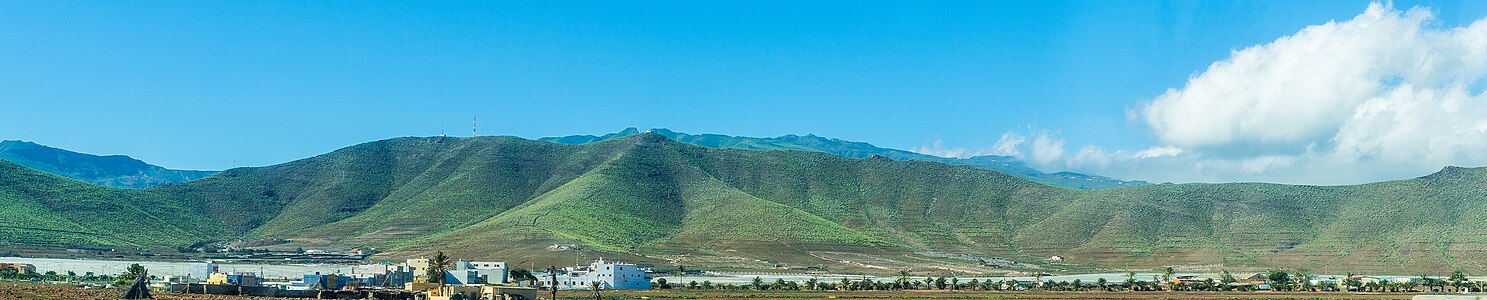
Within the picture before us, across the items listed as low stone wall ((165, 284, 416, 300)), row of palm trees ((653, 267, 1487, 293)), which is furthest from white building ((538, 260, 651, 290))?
low stone wall ((165, 284, 416, 300))

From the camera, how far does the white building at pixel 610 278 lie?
121375 mm

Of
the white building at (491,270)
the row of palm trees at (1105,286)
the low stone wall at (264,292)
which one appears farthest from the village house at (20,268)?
the row of palm trees at (1105,286)

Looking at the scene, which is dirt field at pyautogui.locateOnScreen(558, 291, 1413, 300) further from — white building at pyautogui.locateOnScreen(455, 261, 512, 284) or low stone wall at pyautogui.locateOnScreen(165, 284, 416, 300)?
low stone wall at pyautogui.locateOnScreen(165, 284, 416, 300)

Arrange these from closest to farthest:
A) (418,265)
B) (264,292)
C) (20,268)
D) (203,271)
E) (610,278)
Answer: (264,292) < (203,271) < (20,268) < (610,278) < (418,265)

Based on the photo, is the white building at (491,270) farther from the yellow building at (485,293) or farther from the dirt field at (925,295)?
the yellow building at (485,293)

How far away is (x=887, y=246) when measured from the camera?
650 feet

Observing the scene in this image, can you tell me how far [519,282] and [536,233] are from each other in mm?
54810

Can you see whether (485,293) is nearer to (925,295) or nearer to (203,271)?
(925,295)

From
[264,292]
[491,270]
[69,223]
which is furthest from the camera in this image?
[69,223]

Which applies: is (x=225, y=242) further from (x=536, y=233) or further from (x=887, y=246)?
(x=887, y=246)

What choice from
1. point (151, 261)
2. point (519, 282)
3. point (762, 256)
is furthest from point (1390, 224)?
point (151, 261)

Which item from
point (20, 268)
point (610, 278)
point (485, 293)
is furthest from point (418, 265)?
point (485, 293)

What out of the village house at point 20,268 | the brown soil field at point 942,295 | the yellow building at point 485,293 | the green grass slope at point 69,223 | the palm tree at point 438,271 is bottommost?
the brown soil field at point 942,295

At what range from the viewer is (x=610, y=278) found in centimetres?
12175
